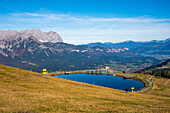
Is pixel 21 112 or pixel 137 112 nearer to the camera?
pixel 21 112

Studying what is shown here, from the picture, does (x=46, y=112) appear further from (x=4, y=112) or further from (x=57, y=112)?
(x=4, y=112)

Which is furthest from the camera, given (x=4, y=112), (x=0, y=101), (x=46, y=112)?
(x=0, y=101)

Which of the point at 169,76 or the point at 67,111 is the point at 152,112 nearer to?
the point at 67,111

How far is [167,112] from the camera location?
90.8 feet

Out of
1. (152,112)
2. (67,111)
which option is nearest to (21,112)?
(67,111)

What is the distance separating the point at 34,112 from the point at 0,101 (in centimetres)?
992

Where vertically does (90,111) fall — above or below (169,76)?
above

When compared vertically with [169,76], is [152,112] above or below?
above

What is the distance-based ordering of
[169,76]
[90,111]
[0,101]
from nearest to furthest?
[90,111] < [0,101] < [169,76]

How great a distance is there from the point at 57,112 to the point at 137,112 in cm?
1494

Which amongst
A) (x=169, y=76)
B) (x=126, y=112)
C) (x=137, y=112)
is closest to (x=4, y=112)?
(x=126, y=112)

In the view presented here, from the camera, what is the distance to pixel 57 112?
81.0 ft

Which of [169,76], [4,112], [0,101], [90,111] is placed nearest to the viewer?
[4,112]

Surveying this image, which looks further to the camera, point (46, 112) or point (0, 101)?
point (0, 101)
